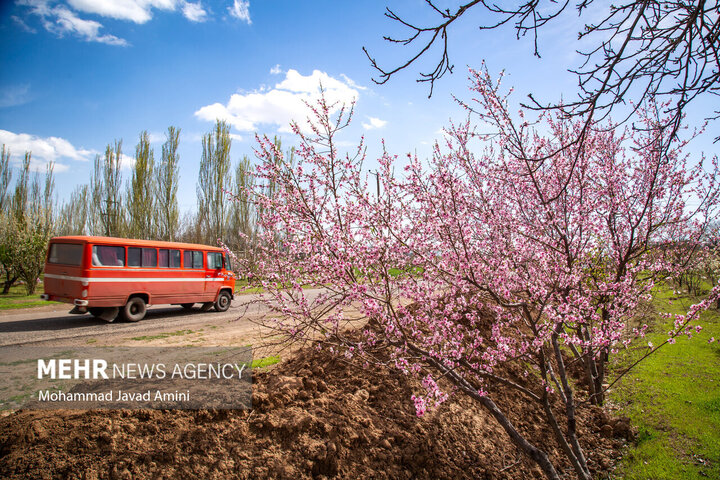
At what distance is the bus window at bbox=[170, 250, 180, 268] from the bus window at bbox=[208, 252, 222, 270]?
1063 millimetres

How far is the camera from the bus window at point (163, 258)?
410 inches

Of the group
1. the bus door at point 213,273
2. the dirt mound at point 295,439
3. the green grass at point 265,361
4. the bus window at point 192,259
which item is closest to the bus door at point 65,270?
the bus window at point 192,259

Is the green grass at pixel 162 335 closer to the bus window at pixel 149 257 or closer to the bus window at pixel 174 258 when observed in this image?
the bus window at pixel 149 257

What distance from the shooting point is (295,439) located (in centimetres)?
330

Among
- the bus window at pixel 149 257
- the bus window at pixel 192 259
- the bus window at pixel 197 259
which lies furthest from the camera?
the bus window at pixel 197 259

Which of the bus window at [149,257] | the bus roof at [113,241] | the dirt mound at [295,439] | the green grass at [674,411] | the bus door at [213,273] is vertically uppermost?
the bus roof at [113,241]

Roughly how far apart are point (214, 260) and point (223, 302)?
1.48 metres

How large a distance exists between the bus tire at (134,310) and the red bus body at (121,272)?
10 centimetres

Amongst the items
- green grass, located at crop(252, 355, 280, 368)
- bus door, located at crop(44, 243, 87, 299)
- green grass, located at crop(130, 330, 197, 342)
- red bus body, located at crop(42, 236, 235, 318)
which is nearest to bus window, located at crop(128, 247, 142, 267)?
red bus body, located at crop(42, 236, 235, 318)

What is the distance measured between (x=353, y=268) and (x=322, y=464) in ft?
5.75

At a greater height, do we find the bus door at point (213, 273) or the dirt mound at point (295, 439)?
the bus door at point (213, 273)

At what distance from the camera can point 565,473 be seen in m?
4.38

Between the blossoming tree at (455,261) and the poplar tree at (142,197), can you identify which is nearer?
the blossoming tree at (455,261)

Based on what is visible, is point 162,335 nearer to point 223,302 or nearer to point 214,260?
point 214,260
